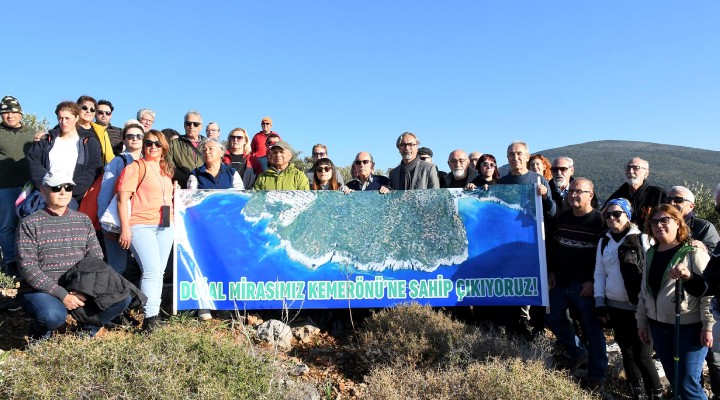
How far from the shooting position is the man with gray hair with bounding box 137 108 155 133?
814cm

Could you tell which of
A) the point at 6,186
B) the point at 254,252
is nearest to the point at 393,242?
the point at 254,252

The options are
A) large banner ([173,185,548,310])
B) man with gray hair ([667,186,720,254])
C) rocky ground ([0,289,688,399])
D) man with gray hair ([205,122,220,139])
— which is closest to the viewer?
rocky ground ([0,289,688,399])

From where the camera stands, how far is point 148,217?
221 inches

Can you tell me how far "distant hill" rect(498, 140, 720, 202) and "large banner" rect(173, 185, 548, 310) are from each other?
272 feet

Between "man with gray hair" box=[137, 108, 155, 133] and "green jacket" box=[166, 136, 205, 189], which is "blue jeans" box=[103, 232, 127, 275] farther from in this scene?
"man with gray hair" box=[137, 108, 155, 133]

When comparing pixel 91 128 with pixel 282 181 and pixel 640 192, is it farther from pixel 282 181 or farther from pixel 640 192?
pixel 640 192

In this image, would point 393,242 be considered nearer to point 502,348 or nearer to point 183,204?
point 502,348

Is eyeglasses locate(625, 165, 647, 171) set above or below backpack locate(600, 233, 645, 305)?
above

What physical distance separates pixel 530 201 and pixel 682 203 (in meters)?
1.63

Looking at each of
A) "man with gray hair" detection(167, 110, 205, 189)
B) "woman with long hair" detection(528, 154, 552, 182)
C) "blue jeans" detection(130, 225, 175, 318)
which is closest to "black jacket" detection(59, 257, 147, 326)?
"blue jeans" detection(130, 225, 175, 318)

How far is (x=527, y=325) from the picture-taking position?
6.67 metres

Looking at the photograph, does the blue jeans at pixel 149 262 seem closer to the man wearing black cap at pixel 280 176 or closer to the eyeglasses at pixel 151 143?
the eyeglasses at pixel 151 143

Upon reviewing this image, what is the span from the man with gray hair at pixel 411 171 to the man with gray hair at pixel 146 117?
3954 millimetres

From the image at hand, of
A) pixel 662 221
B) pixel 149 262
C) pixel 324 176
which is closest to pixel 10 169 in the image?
pixel 149 262
